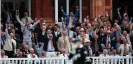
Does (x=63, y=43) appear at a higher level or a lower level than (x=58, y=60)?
higher

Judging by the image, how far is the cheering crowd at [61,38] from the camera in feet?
66.2

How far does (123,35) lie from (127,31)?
29.4 inches

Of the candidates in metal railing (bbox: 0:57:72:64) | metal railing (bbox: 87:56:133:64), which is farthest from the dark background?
metal railing (bbox: 0:57:72:64)

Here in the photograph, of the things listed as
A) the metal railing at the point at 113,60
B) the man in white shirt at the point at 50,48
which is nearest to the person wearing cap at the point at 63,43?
the man in white shirt at the point at 50,48

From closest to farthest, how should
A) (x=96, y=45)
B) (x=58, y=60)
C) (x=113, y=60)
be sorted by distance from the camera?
(x=58, y=60), (x=113, y=60), (x=96, y=45)

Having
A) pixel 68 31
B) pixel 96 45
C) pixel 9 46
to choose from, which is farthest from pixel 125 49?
pixel 9 46

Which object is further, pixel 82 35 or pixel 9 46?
pixel 82 35

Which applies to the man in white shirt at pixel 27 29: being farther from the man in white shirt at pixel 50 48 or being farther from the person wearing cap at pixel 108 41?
the person wearing cap at pixel 108 41

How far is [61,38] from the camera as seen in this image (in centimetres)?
2077

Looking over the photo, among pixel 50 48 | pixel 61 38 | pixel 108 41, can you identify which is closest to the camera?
pixel 50 48

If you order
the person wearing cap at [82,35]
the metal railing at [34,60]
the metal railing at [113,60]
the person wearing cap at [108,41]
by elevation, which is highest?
the person wearing cap at [82,35]

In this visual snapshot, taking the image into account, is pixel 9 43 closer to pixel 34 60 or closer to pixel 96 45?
pixel 34 60

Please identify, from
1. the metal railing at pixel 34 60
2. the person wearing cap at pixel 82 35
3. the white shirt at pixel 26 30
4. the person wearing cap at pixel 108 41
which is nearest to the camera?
the metal railing at pixel 34 60

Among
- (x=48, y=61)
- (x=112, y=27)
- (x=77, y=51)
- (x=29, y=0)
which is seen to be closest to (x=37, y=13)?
(x=29, y=0)
